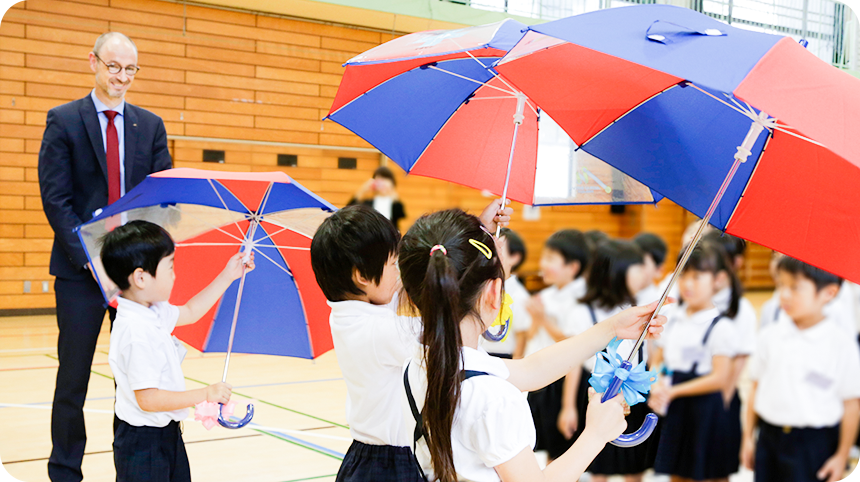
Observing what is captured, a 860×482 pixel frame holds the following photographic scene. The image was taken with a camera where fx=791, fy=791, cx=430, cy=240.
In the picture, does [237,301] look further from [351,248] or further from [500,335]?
[500,335]

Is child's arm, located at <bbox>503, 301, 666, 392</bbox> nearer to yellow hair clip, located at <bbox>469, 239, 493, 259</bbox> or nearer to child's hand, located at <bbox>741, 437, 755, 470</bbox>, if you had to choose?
yellow hair clip, located at <bbox>469, 239, 493, 259</bbox>

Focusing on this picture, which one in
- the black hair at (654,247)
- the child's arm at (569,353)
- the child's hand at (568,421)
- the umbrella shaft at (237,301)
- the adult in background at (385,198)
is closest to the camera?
the child's arm at (569,353)

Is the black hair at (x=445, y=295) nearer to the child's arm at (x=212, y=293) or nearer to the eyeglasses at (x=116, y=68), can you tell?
the child's arm at (x=212, y=293)

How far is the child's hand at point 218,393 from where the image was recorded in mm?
2242

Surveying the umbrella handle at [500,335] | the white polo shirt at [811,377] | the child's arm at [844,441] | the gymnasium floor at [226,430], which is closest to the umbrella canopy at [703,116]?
the umbrella handle at [500,335]

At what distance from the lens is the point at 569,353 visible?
1798 mm

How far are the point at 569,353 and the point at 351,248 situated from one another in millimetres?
557

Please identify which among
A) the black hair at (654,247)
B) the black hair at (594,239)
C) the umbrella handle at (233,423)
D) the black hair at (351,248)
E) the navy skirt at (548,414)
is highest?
the black hair at (351,248)

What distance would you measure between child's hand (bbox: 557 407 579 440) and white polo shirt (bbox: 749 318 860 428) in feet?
2.54

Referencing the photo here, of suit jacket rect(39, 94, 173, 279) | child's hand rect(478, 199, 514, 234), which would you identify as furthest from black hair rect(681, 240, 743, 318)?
suit jacket rect(39, 94, 173, 279)

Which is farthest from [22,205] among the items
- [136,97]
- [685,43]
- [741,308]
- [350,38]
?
[685,43]

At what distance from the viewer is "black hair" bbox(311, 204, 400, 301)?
1856mm

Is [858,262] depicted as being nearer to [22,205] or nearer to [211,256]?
[211,256]

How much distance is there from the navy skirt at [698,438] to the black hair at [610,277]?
0.40 metres
